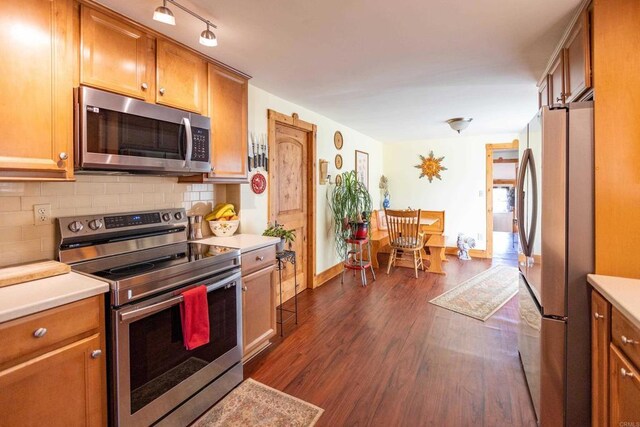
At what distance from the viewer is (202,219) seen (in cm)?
257

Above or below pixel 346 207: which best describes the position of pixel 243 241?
below

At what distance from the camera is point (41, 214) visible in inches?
66.5

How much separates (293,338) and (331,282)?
163 centimetres

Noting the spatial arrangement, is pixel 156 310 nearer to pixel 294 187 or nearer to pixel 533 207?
pixel 533 207

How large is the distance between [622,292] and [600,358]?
351mm

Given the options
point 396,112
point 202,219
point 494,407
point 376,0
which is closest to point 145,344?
point 202,219

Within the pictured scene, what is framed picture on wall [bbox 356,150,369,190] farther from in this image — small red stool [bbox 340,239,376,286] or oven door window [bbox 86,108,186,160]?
oven door window [bbox 86,108,186,160]

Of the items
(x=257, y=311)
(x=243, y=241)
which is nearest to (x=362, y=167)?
(x=243, y=241)

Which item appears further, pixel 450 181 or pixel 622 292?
pixel 450 181

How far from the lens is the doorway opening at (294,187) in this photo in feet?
10.8

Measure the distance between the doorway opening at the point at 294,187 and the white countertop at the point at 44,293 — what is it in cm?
186

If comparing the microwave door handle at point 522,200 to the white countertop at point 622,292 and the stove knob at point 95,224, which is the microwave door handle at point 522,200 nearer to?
the white countertop at point 622,292

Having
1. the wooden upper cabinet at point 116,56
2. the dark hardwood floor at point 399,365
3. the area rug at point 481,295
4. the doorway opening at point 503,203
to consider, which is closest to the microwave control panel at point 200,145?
the wooden upper cabinet at point 116,56

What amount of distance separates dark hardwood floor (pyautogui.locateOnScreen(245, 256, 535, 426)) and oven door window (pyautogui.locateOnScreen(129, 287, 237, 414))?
0.52 meters
